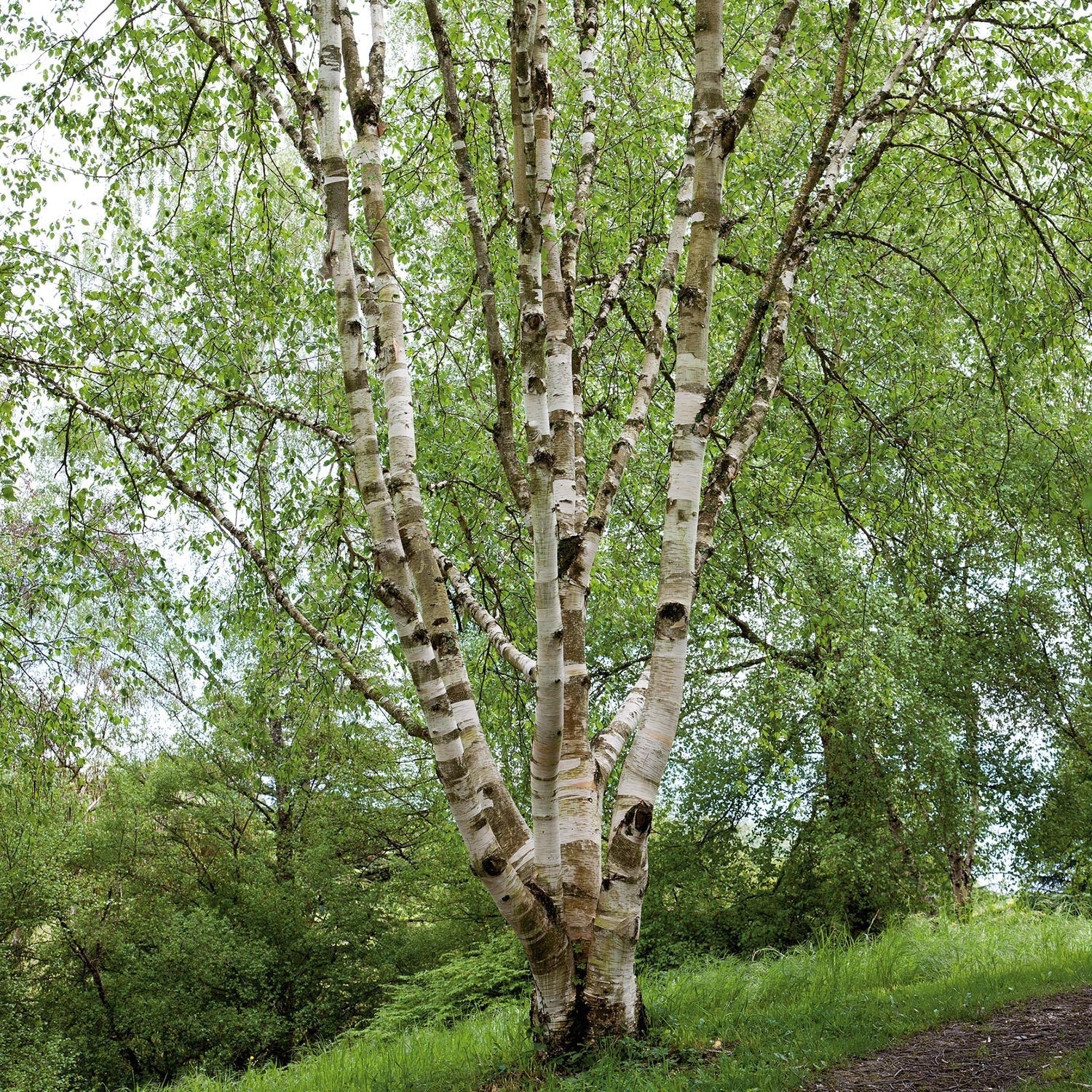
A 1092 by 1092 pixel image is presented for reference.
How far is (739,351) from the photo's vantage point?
14.7ft

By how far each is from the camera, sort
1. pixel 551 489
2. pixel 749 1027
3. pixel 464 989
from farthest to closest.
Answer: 1. pixel 464 989
2. pixel 749 1027
3. pixel 551 489

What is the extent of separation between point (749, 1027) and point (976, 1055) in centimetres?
100

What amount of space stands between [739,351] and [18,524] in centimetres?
864

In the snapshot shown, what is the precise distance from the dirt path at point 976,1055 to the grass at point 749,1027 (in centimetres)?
13

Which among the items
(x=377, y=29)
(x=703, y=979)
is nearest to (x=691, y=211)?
(x=377, y=29)

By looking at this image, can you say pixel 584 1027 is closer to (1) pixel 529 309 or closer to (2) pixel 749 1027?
(2) pixel 749 1027

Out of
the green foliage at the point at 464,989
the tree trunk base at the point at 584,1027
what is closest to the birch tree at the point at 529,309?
the tree trunk base at the point at 584,1027

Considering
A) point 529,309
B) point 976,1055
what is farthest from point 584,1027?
point 529,309

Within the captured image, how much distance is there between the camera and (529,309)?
3988 mm

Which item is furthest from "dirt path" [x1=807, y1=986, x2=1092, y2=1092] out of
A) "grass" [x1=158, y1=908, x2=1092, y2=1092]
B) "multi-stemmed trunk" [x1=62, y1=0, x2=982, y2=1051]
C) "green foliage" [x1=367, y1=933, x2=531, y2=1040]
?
"green foliage" [x1=367, y1=933, x2=531, y2=1040]

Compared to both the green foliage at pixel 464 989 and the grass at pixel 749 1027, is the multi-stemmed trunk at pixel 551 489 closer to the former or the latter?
the grass at pixel 749 1027

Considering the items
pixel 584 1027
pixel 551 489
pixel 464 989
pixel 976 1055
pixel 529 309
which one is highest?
pixel 529 309

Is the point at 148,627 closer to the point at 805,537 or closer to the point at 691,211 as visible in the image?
the point at 805,537

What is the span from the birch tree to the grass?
1.19 feet
